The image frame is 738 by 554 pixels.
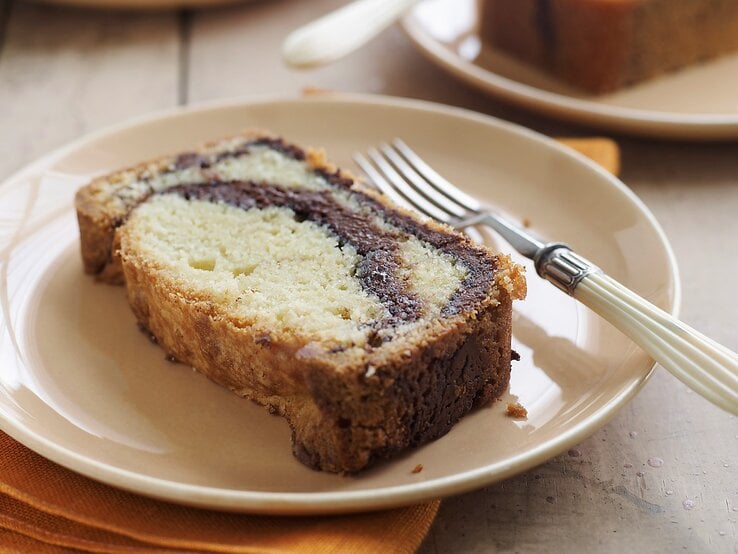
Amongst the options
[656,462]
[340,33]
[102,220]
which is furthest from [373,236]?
[340,33]

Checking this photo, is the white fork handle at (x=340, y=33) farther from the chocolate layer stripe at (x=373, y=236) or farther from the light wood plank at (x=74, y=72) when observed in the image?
the chocolate layer stripe at (x=373, y=236)

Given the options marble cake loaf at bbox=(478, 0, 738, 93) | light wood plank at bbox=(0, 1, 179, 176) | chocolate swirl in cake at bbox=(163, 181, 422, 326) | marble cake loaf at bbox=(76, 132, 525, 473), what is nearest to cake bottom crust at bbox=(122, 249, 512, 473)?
marble cake loaf at bbox=(76, 132, 525, 473)

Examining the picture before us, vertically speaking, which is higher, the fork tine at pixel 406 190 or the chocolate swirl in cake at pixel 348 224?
the chocolate swirl in cake at pixel 348 224

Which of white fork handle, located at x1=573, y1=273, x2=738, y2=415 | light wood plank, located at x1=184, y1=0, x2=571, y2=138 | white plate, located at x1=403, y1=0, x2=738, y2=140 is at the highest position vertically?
white fork handle, located at x1=573, y1=273, x2=738, y2=415

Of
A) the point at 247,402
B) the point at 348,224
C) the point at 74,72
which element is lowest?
the point at 74,72

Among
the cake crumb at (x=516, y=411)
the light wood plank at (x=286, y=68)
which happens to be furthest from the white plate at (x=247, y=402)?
the light wood plank at (x=286, y=68)

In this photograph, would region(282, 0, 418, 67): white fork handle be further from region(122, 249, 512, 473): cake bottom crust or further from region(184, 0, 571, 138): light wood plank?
region(122, 249, 512, 473): cake bottom crust

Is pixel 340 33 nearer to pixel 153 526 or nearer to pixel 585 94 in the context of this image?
pixel 585 94
